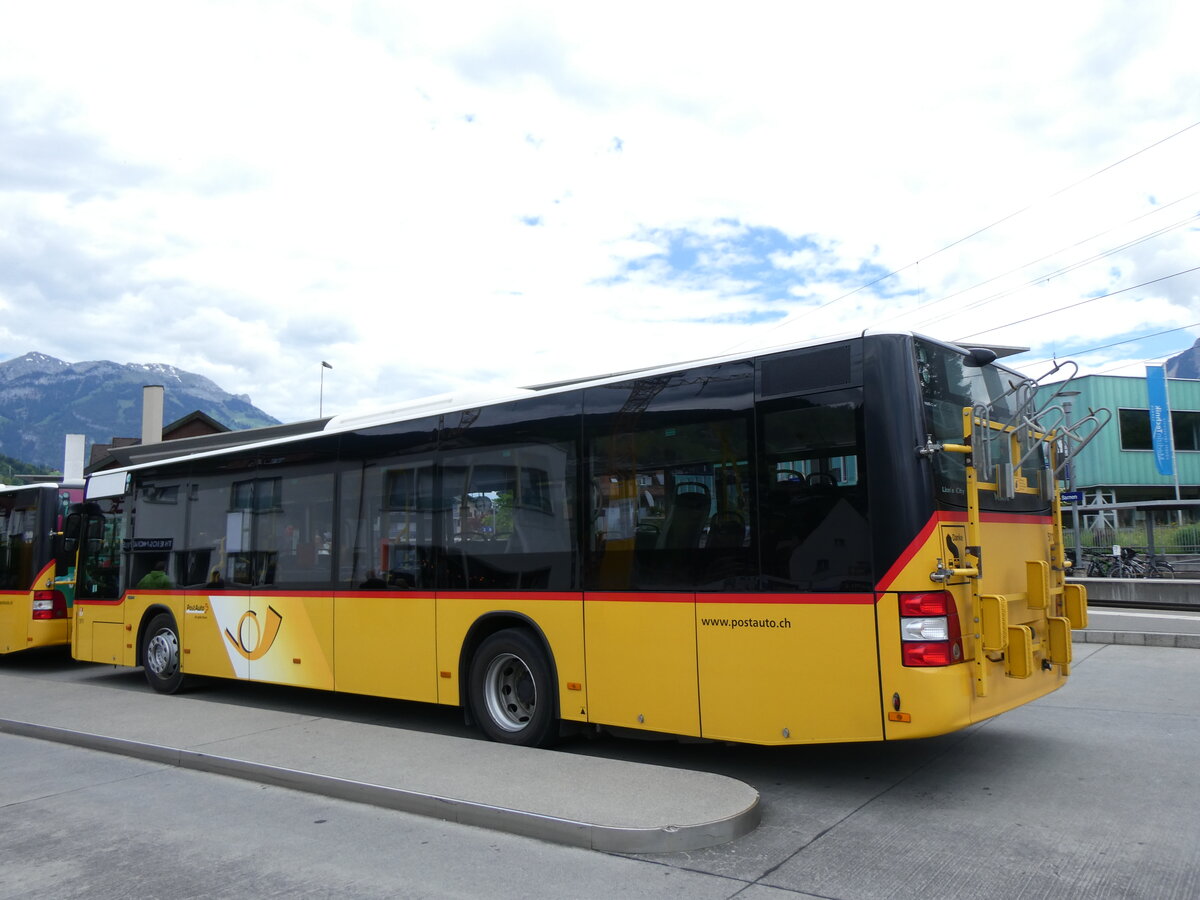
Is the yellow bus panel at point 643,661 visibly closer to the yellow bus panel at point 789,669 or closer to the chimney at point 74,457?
the yellow bus panel at point 789,669

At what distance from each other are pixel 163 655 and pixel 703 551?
325 inches

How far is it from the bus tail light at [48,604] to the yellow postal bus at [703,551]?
19.8 feet


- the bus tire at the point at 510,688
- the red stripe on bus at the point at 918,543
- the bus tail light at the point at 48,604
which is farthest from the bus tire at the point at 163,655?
the red stripe on bus at the point at 918,543

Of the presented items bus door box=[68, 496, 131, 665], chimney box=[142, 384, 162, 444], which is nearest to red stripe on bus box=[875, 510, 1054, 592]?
bus door box=[68, 496, 131, 665]

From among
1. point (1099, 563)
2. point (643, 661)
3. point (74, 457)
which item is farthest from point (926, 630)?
point (74, 457)

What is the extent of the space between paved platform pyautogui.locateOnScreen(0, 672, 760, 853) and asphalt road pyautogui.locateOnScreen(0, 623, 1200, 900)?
0.11 meters

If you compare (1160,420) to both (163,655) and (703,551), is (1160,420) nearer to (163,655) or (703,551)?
(703,551)

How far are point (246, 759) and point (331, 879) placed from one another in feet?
8.89

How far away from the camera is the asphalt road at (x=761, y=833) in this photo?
189 inches

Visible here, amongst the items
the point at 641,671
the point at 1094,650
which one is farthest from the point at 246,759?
the point at 1094,650

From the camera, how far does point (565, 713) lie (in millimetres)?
7512

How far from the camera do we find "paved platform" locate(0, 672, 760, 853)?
17.9ft

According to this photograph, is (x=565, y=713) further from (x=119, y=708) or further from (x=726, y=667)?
(x=119, y=708)

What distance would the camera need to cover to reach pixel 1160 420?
35.7 metres
